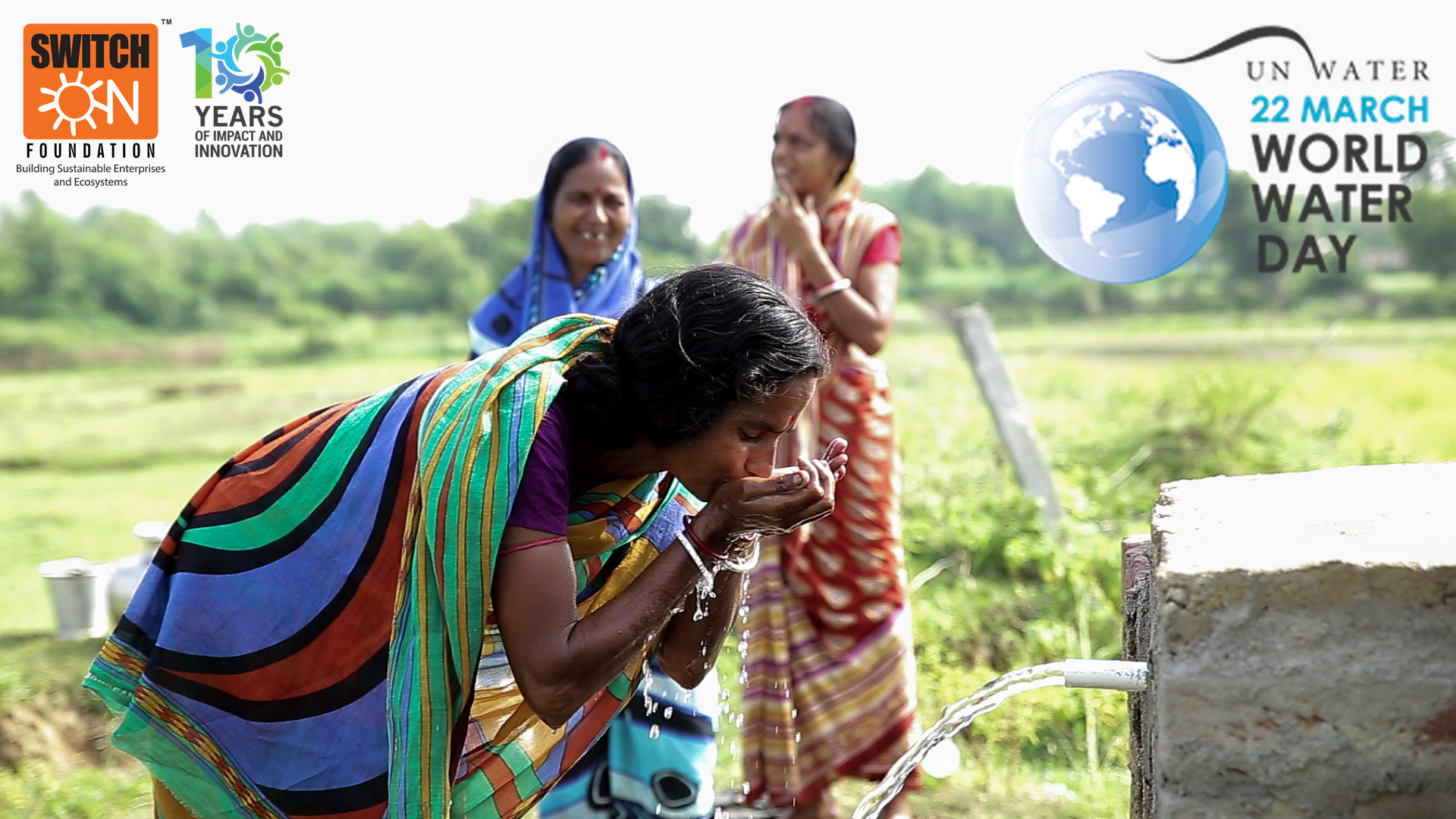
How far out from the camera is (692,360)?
6.06 feet

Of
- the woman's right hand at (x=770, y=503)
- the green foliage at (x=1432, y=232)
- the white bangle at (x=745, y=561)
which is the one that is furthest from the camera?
the green foliage at (x=1432, y=232)

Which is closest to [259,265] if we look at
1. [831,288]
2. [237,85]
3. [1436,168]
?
[237,85]

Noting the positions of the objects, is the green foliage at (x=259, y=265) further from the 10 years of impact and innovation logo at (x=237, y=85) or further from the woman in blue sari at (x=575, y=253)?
the woman in blue sari at (x=575, y=253)

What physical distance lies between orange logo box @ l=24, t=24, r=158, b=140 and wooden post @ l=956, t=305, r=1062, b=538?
3.60 m

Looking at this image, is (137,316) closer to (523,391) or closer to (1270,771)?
(523,391)

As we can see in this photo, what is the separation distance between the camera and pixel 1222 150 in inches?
235

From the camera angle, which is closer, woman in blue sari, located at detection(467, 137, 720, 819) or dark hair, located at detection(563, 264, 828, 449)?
dark hair, located at detection(563, 264, 828, 449)

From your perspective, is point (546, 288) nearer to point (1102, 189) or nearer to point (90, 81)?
point (1102, 189)

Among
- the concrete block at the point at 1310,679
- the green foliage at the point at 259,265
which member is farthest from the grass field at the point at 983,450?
the concrete block at the point at 1310,679

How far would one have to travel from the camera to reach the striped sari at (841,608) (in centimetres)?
388

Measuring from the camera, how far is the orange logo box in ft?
17.4

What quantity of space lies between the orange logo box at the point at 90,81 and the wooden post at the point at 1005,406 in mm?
3602

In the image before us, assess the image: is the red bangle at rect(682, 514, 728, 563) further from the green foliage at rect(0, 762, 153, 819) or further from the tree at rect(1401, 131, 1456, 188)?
the tree at rect(1401, 131, 1456, 188)

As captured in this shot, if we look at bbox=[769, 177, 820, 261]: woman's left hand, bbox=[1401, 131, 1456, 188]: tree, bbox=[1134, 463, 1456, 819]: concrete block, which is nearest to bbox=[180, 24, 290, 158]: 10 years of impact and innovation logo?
bbox=[769, 177, 820, 261]: woman's left hand
